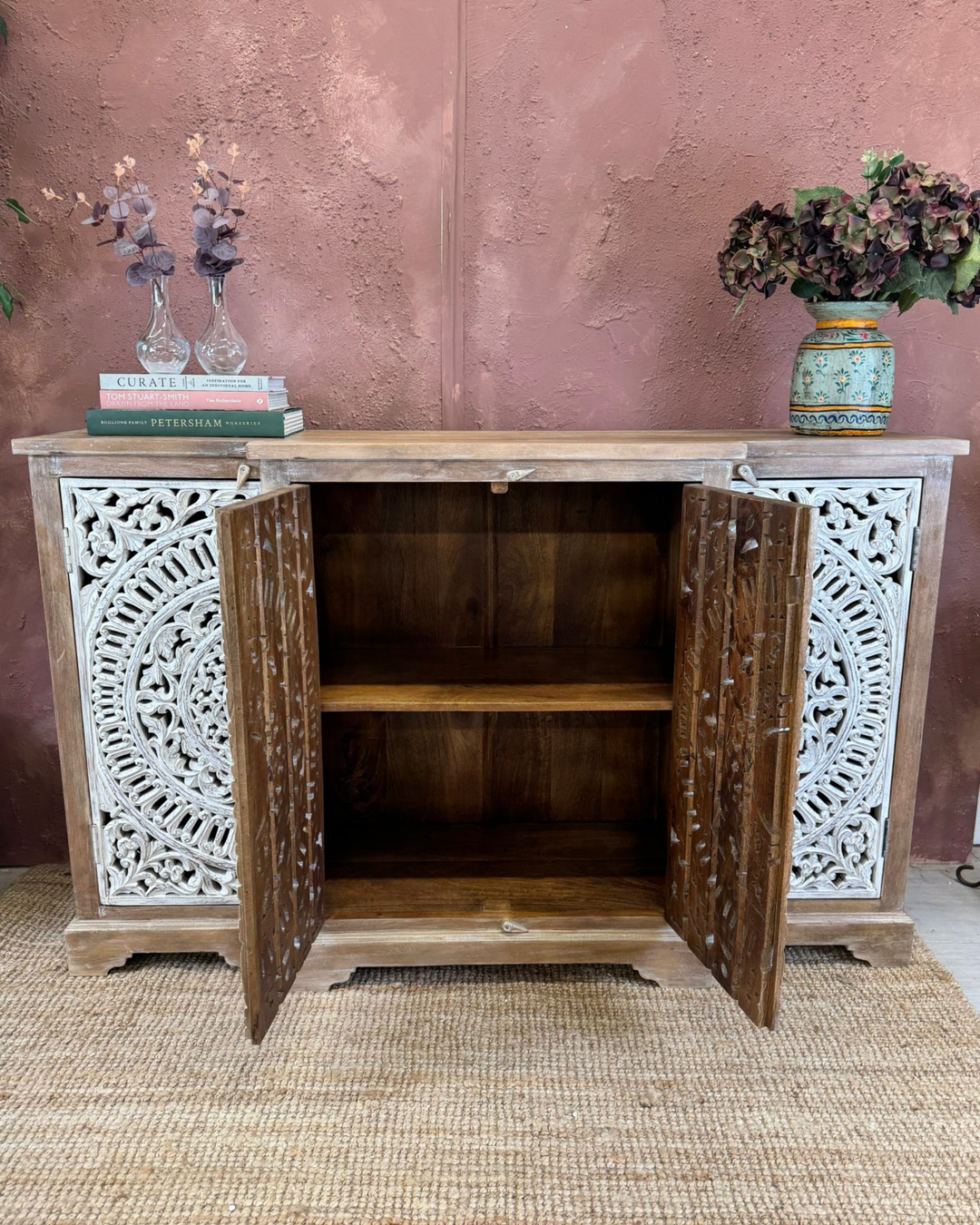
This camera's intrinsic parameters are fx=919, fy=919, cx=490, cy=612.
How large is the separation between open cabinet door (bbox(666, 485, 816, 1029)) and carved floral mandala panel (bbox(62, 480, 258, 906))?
0.89 m

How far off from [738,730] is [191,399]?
121 cm

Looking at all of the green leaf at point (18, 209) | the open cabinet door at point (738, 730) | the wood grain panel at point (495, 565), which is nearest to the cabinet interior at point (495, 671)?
the wood grain panel at point (495, 565)

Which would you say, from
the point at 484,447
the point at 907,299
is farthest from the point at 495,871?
the point at 907,299

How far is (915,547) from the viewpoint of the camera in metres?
1.82

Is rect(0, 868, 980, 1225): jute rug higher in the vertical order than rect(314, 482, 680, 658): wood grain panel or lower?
A: lower

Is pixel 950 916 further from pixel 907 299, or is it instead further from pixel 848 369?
pixel 907 299

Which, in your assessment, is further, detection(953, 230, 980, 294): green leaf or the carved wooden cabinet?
→ detection(953, 230, 980, 294): green leaf

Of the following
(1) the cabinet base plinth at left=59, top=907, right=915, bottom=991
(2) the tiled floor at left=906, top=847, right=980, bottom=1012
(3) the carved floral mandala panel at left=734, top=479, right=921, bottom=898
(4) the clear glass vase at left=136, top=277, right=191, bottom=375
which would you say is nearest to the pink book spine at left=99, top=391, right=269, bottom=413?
(4) the clear glass vase at left=136, top=277, right=191, bottom=375

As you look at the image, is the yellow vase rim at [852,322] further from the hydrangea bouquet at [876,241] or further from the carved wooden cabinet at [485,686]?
the carved wooden cabinet at [485,686]

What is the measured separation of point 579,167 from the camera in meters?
2.08

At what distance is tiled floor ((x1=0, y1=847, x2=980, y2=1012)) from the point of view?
1980 millimetres

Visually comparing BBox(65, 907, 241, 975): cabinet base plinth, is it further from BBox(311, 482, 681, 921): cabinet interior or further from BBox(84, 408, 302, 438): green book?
BBox(84, 408, 302, 438): green book

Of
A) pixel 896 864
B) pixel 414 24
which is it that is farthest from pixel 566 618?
pixel 414 24

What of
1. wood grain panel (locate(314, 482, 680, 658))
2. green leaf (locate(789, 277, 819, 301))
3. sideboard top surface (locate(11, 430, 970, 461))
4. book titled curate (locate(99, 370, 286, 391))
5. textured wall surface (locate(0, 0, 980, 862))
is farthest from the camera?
wood grain panel (locate(314, 482, 680, 658))
